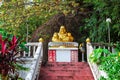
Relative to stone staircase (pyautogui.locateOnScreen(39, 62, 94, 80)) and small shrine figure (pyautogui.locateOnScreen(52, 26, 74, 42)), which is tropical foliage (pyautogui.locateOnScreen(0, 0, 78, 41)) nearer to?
small shrine figure (pyautogui.locateOnScreen(52, 26, 74, 42))

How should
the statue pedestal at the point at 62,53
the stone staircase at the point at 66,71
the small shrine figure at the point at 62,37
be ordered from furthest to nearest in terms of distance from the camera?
the small shrine figure at the point at 62,37
the statue pedestal at the point at 62,53
the stone staircase at the point at 66,71

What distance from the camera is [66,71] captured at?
23.7 feet

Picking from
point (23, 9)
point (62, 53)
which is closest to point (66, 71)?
point (62, 53)

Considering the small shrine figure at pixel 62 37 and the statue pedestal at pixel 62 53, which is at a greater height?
the small shrine figure at pixel 62 37

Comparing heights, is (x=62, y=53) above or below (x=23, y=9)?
below

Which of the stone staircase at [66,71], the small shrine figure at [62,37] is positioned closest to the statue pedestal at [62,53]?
the small shrine figure at [62,37]

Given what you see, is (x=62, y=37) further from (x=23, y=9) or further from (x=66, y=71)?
(x=66, y=71)

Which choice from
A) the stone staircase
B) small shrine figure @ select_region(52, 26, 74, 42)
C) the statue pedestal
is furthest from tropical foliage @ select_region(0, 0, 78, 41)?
the stone staircase

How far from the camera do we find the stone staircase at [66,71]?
22.1ft

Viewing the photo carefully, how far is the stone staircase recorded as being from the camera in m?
6.72

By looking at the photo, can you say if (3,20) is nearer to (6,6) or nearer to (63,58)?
(6,6)

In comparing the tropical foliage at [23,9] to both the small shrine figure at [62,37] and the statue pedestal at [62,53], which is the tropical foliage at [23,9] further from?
the statue pedestal at [62,53]

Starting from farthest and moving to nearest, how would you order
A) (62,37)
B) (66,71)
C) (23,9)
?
(62,37) → (23,9) → (66,71)

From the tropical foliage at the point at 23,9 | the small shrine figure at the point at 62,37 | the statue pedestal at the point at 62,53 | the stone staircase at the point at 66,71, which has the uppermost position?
the tropical foliage at the point at 23,9
